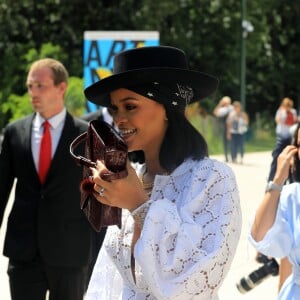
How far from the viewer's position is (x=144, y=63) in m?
2.80

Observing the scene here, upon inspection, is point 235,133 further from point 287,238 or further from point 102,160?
Answer: point 102,160

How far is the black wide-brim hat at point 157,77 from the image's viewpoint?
2736 mm

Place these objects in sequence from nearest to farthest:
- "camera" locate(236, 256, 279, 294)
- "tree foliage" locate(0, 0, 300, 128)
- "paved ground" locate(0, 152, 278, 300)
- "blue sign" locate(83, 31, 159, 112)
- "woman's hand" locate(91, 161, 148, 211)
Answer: "woman's hand" locate(91, 161, 148, 211) → "camera" locate(236, 256, 279, 294) → "paved ground" locate(0, 152, 278, 300) → "blue sign" locate(83, 31, 159, 112) → "tree foliage" locate(0, 0, 300, 128)

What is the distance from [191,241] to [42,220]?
2592 mm

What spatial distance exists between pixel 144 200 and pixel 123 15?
36.6m

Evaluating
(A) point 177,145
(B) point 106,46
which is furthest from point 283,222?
(B) point 106,46

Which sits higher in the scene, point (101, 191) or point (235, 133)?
point (101, 191)

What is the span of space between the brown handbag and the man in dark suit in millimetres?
2384

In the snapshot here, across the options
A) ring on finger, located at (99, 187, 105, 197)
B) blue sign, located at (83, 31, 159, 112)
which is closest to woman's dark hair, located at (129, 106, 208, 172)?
ring on finger, located at (99, 187, 105, 197)

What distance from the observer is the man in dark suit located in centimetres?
497

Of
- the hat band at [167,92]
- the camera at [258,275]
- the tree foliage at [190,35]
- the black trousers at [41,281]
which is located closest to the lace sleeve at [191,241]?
the hat band at [167,92]

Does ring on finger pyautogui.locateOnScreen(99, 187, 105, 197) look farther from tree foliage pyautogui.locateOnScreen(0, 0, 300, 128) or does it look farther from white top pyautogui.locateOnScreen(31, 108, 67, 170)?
tree foliage pyautogui.locateOnScreen(0, 0, 300, 128)

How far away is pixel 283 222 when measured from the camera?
453 cm

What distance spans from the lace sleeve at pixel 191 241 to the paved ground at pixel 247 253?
198 inches
